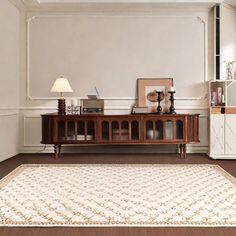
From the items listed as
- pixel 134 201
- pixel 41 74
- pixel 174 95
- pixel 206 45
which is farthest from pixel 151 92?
pixel 134 201

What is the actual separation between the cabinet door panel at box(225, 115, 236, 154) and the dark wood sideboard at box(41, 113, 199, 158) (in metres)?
0.50

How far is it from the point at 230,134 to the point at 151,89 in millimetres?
1191

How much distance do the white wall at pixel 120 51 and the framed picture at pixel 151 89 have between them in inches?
3.0

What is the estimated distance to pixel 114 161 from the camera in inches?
176

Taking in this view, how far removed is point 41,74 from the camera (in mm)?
5191

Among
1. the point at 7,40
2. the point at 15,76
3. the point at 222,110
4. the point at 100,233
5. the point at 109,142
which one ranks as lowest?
the point at 100,233

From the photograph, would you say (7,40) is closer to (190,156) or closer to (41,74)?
(41,74)

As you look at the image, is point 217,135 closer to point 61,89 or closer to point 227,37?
point 227,37

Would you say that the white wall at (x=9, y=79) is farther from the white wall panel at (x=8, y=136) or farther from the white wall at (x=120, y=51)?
the white wall at (x=120, y=51)

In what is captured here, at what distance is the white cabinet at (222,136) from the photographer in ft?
15.6

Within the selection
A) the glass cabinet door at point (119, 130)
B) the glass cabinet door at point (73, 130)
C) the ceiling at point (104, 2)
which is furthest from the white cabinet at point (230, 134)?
the glass cabinet door at point (73, 130)

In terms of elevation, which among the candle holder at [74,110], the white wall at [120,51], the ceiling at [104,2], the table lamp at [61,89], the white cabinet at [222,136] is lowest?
the white cabinet at [222,136]

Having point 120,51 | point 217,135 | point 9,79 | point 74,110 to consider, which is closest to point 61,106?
point 74,110

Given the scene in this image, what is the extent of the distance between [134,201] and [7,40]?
3.04m
